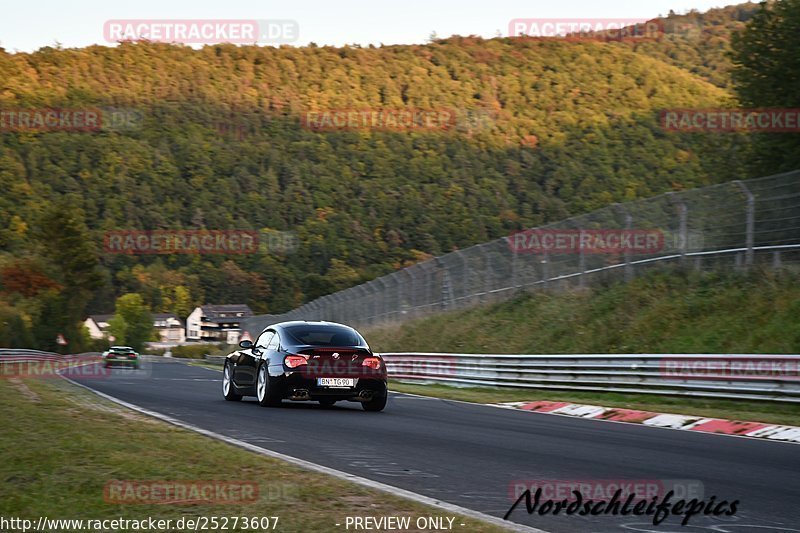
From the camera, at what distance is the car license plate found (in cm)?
1498

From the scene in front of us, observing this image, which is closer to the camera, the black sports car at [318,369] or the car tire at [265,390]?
the black sports car at [318,369]

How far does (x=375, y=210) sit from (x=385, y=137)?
753 inches

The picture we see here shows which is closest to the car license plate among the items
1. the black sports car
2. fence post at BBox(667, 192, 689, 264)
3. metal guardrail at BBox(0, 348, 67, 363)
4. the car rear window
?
the black sports car

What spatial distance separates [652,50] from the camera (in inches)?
6186

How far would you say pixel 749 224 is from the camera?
66.6 ft

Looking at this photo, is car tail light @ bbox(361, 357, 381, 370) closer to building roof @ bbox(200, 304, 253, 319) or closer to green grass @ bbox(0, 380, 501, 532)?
green grass @ bbox(0, 380, 501, 532)

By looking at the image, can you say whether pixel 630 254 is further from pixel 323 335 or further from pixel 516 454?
pixel 516 454

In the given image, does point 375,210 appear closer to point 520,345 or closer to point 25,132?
point 25,132

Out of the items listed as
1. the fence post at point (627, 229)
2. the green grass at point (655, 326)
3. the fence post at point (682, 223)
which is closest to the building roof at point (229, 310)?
the green grass at point (655, 326)

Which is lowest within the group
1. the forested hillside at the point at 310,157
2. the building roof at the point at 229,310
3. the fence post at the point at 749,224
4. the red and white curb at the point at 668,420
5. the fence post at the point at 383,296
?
the red and white curb at the point at 668,420

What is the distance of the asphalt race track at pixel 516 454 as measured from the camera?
639cm

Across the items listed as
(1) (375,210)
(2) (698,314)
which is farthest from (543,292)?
(1) (375,210)

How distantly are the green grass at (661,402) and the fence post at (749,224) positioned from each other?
4252 millimetres

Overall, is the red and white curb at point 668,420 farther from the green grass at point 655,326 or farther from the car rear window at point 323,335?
the car rear window at point 323,335
